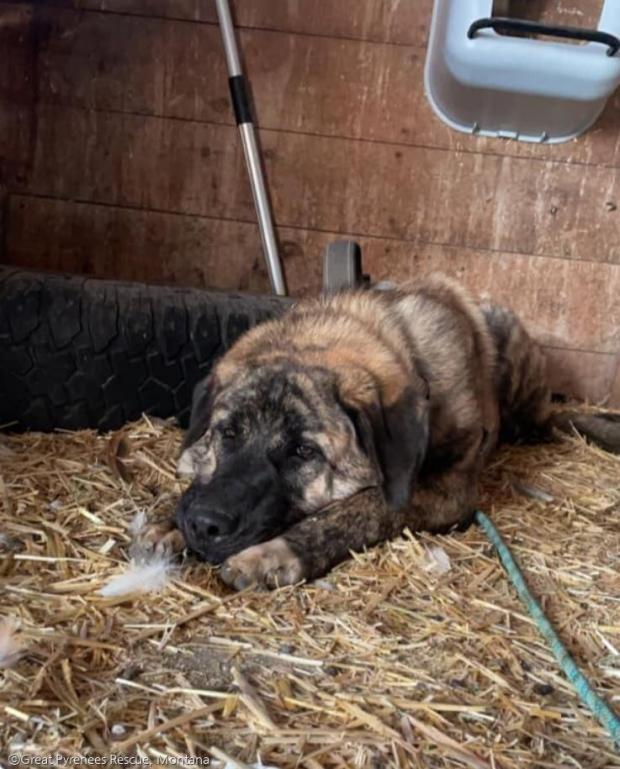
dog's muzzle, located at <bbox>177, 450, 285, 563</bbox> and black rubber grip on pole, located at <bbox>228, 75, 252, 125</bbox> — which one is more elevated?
black rubber grip on pole, located at <bbox>228, 75, 252, 125</bbox>

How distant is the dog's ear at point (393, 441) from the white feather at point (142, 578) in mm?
669

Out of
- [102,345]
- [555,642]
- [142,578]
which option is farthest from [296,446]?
[102,345]

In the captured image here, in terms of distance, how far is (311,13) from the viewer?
430 centimetres

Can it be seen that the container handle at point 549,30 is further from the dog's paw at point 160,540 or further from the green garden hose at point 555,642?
the dog's paw at point 160,540

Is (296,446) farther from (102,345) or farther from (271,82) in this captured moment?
(271,82)

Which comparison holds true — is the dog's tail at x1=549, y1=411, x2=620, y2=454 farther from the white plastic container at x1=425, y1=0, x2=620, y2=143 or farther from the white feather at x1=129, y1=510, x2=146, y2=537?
the white feather at x1=129, y1=510, x2=146, y2=537

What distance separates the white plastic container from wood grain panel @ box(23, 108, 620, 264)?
1.24 feet

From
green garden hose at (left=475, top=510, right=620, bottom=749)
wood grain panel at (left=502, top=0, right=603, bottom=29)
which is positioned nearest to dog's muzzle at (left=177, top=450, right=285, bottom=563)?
green garden hose at (left=475, top=510, right=620, bottom=749)

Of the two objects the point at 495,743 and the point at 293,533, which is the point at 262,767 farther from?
the point at 293,533

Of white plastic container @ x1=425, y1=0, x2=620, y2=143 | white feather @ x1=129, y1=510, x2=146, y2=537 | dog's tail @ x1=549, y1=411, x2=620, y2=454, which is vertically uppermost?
white plastic container @ x1=425, y1=0, x2=620, y2=143

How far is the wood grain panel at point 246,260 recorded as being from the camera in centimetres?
455

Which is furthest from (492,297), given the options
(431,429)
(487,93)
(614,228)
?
(431,429)

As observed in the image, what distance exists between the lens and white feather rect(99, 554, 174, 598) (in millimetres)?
2150

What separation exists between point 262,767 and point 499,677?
27.3 inches
